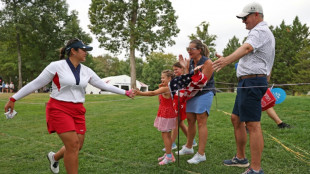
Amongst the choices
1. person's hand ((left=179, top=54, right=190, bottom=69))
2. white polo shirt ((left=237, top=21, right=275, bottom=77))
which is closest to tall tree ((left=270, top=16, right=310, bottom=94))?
person's hand ((left=179, top=54, right=190, bottom=69))

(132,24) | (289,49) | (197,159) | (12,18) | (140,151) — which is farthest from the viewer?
(289,49)

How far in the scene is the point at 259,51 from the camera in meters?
3.07

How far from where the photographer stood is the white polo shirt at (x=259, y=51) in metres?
2.99

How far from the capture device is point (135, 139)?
567 centimetres

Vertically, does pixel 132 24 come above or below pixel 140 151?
above

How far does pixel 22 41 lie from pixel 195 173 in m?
39.0

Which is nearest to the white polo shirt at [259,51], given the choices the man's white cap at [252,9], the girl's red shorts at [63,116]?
the man's white cap at [252,9]

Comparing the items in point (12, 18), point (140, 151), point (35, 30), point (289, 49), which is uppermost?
point (12, 18)

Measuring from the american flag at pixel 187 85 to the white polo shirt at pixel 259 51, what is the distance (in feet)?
2.14

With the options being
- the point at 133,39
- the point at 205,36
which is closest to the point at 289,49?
the point at 205,36

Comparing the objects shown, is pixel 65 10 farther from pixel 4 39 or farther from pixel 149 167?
pixel 149 167

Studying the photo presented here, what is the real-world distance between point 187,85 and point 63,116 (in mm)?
1842

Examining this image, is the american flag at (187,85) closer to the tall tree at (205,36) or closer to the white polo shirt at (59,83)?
the white polo shirt at (59,83)

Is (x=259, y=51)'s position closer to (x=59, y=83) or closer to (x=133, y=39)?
(x=59, y=83)
